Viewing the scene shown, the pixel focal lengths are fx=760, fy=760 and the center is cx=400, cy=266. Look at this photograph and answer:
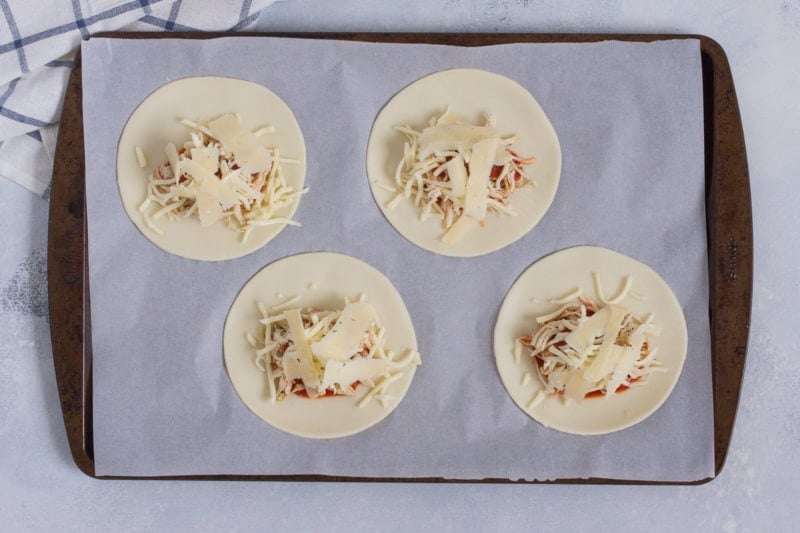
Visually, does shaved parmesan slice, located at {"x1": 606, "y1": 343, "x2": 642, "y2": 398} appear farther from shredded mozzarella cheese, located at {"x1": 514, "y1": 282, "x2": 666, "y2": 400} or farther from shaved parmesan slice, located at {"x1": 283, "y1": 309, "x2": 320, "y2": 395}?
shaved parmesan slice, located at {"x1": 283, "y1": 309, "x2": 320, "y2": 395}

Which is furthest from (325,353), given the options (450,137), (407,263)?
(450,137)

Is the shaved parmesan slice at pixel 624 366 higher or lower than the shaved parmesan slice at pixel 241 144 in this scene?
lower

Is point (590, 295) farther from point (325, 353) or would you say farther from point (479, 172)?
point (325, 353)

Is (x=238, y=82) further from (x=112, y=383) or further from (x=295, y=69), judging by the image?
(x=112, y=383)

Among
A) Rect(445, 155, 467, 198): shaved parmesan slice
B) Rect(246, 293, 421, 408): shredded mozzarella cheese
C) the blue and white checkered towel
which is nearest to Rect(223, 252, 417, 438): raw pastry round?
Rect(246, 293, 421, 408): shredded mozzarella cheese

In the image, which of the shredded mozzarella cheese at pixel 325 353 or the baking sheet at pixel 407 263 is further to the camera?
the baking sheet at pixel 407 263

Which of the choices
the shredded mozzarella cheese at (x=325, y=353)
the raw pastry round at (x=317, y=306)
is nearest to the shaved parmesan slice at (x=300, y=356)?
the shredded mozzarella cheese at (x=325, y=353)

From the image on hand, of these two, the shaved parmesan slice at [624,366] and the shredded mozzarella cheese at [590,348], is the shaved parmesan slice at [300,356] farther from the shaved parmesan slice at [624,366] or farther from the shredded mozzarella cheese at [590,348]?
the shaved parmesan slice at [624,366]
